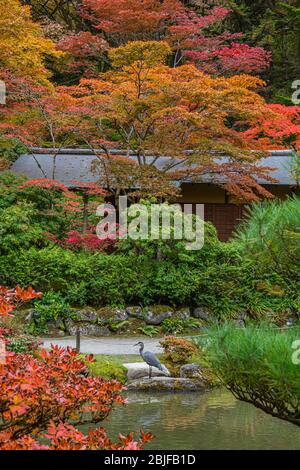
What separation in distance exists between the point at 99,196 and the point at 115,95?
2772mm

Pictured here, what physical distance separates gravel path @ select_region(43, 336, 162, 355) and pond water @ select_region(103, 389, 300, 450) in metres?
2.30

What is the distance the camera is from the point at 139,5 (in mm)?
24125

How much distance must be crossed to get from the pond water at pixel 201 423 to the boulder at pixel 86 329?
4.19 meters

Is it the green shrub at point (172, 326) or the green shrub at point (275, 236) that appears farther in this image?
the green shrub at point (172, 326)

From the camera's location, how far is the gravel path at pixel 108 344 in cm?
1338

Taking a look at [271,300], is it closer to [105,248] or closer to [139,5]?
[105,248]

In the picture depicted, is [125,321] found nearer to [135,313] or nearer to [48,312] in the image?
[135,313]

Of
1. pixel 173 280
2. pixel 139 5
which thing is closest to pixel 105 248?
pixel 173 280

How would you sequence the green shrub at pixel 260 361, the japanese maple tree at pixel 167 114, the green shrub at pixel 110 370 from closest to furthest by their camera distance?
the green shrub at pixel 260 361 < the green shrub at pixel 110 370 < the japanese maple tree at pixel 167 114

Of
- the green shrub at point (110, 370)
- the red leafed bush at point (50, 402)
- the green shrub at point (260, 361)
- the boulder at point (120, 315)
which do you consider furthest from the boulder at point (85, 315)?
the green shrub at point (260, 361)

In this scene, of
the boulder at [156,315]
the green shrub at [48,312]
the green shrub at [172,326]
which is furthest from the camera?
the boulder at [156,315]

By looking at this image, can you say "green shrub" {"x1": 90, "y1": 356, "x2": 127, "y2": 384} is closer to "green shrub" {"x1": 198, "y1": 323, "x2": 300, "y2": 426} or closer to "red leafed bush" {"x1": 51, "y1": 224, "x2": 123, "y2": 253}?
"red leafed bush" {"x1": 51, "y1": 224, "x2": 123, "y2": 253}

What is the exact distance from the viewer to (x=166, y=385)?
1142cm

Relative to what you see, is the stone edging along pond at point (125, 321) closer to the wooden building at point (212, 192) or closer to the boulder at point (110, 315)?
the boulder at point (110, 315)
